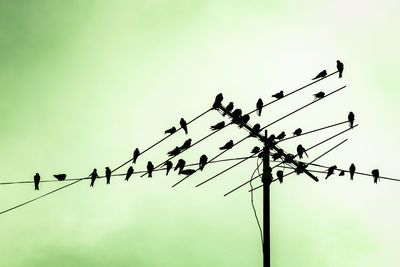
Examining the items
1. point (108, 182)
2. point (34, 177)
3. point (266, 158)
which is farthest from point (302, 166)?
point (34, 177)

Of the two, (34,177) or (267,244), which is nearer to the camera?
(267,244)

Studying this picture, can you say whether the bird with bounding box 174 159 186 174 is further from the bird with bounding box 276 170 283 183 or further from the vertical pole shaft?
the vertical pole shaft

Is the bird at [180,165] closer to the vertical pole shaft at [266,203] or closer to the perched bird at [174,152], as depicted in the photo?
the perched bird at [174,152]

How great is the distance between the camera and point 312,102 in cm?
901

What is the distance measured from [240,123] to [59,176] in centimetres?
883

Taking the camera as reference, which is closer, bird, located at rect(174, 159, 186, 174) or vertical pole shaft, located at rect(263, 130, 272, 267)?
vertical pole shaft, located at rect(263, 130, 272, 267)

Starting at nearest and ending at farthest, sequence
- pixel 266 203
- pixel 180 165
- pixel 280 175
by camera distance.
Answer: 1. pixel 266 203
2. pixel 280 175
3. pixel 180 165

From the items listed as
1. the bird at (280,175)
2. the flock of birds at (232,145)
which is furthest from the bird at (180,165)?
the bird at (280,175)

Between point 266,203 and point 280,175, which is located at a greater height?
point 280,175

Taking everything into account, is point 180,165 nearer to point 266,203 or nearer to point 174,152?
point 174,152

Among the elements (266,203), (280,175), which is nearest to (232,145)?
(280,175)

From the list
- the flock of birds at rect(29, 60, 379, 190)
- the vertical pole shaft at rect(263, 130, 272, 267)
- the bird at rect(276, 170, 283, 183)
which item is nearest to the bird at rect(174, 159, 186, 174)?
the flock of birds at rect(29, 60, 379, 190)

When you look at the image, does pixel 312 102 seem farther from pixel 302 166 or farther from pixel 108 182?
pixel 108 182

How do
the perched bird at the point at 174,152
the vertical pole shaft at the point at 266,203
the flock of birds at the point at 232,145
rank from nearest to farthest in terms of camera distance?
the vertical pole shaft at the point at 266,203 < the flock of birds at the point at 232,145 < the perched bird at the point at 174,152
